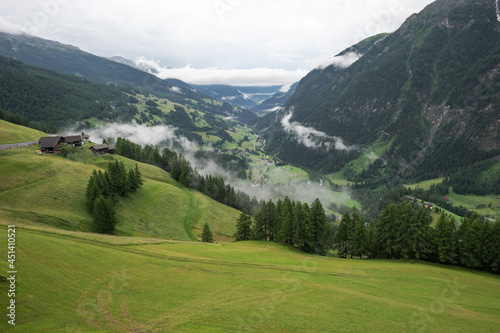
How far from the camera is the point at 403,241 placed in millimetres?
58312

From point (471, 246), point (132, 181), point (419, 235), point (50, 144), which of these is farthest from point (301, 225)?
point (50, 144)

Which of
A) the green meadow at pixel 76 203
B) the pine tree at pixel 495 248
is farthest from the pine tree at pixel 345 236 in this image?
the green meadow at pixel 76 203

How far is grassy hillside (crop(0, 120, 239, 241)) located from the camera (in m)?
51.5

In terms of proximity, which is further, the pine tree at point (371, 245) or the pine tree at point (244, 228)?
the pine tree at point (244, 228)

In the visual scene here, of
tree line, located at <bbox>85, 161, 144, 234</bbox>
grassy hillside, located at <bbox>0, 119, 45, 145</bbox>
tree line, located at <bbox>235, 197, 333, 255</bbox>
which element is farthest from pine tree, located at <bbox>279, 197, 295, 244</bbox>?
grassy hillside, located at <bbox>0, 119, 45, 145</bbox>

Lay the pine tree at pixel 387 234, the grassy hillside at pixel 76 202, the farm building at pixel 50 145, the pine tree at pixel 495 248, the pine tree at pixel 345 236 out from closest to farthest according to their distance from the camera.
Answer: the pine tree at pixel 495 248
the grassy hillside at pixel 76 202
the pine tree at pixel 387 234
the pine tree at pixel 345 236
the farm building at pixel 50 145

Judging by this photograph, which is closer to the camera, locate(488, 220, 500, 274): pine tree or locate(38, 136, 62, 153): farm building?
locate(488, 220, 500, 274): pine tree

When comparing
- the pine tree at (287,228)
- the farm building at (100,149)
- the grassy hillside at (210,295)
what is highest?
the farm building at (100,149)

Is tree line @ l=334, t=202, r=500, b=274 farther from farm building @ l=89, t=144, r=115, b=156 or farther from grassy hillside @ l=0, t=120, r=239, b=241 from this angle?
farm building @ l=89, t=144, r=115, b=156

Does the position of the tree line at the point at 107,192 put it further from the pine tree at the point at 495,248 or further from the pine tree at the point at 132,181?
the pine tree at the point at 495,248

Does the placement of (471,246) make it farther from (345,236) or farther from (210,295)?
(210,295)

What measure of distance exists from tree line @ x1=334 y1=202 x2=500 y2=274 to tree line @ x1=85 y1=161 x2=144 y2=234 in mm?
59284

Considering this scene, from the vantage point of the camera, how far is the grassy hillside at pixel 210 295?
63.9 ft

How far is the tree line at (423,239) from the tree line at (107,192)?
59284 millimetres
